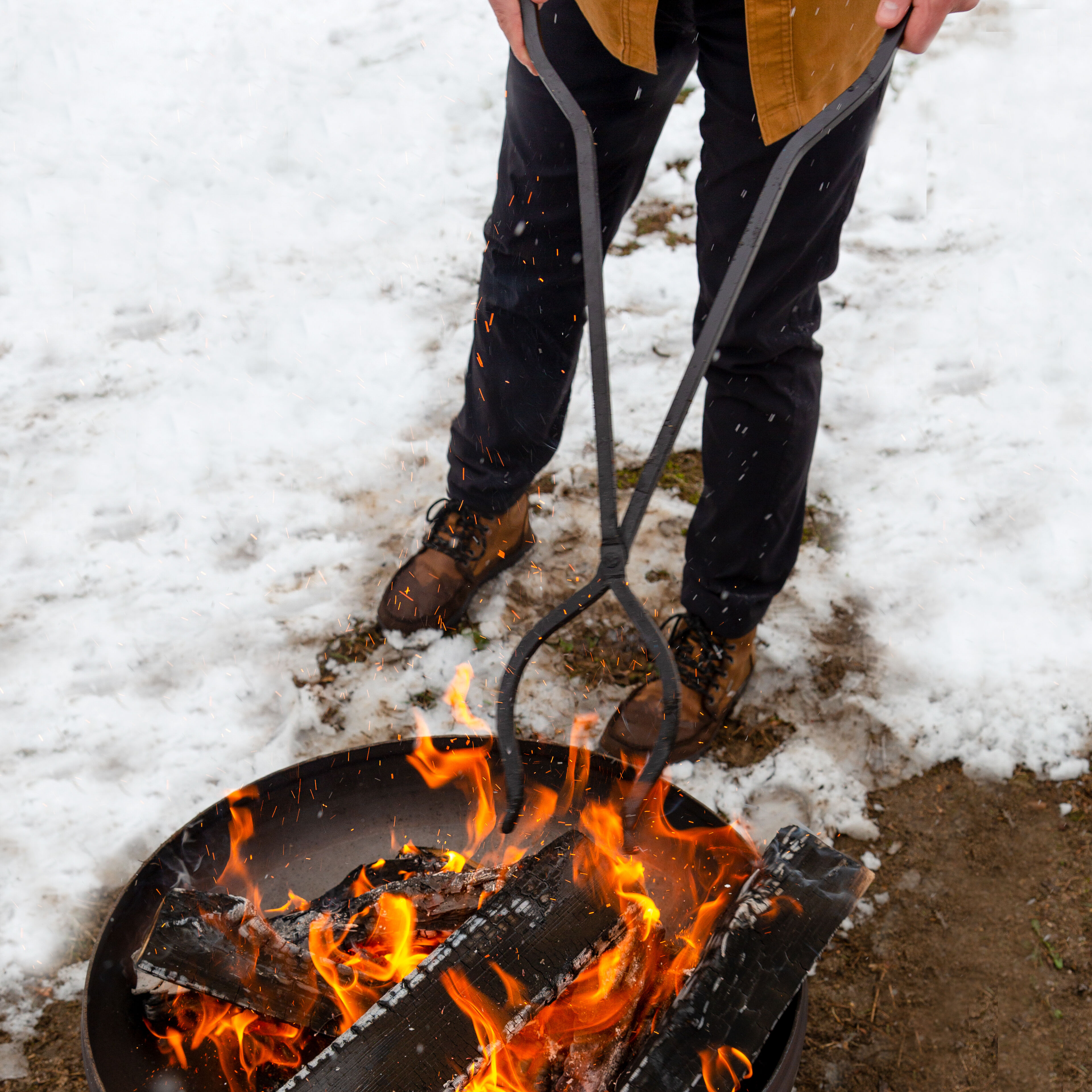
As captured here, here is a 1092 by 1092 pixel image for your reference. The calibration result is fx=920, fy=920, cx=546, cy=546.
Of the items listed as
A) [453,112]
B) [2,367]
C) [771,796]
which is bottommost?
[771,796]

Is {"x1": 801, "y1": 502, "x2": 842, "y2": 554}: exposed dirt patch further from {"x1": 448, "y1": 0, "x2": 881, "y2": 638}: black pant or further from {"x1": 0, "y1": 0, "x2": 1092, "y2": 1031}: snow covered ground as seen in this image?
{"x1": 448, "y1": 0, "x2": 881, "y2": 638}: black pant

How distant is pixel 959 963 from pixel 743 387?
1.17m

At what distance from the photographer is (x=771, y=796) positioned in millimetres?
1977

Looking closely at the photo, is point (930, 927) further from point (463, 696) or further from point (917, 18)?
point (917, 18)

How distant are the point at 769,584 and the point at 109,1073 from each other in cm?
144

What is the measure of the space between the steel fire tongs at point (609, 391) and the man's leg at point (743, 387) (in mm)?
342

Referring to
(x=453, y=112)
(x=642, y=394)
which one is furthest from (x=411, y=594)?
(x=453, y=112)

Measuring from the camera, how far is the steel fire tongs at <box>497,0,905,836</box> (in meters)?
1.08

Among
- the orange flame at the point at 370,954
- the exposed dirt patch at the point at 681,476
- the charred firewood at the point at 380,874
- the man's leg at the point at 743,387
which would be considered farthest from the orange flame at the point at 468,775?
the exposed dirt patch at the point at 681,476

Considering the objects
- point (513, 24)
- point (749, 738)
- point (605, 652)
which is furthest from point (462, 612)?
point (513, 24)

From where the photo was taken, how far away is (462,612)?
7.54 feet

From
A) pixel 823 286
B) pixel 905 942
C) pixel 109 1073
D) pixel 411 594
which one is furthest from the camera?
pixel 823 286

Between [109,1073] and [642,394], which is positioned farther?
[642,394]

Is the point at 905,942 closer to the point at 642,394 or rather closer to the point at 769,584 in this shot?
the point at 769,584
